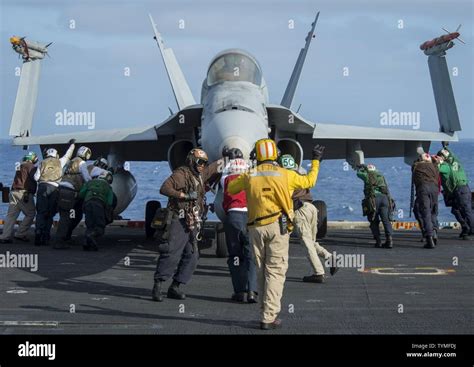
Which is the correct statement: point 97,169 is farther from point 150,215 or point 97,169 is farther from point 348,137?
point 348,137

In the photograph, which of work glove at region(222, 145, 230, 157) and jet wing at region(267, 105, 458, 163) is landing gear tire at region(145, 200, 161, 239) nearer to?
jet wing at region(267, 105, 458, 163)

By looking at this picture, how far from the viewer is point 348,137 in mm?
20750

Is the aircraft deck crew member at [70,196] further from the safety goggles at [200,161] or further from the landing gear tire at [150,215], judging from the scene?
the safety goggles at [200,161]

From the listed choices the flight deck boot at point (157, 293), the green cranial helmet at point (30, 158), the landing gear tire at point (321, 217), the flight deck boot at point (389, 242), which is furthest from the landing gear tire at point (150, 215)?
the flight deck boot at point (157, 293)

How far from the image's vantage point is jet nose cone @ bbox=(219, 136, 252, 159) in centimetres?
1416

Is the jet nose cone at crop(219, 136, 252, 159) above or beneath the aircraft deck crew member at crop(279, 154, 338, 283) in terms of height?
above

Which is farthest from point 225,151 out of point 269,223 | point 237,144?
point 269,223

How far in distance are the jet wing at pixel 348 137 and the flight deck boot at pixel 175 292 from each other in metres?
6.37

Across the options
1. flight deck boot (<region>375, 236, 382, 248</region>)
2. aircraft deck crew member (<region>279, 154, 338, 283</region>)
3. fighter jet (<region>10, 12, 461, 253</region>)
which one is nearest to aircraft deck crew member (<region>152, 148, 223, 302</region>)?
aircraft deck crew member (<region>279, 154, 338, 283</region>)

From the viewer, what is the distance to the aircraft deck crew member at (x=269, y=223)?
9773mm

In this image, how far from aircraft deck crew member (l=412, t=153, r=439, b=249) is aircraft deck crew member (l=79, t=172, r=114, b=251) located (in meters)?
5.86

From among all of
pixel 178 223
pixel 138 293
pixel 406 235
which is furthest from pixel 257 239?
pixel 406 235

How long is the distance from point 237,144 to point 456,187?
7.07 meters
